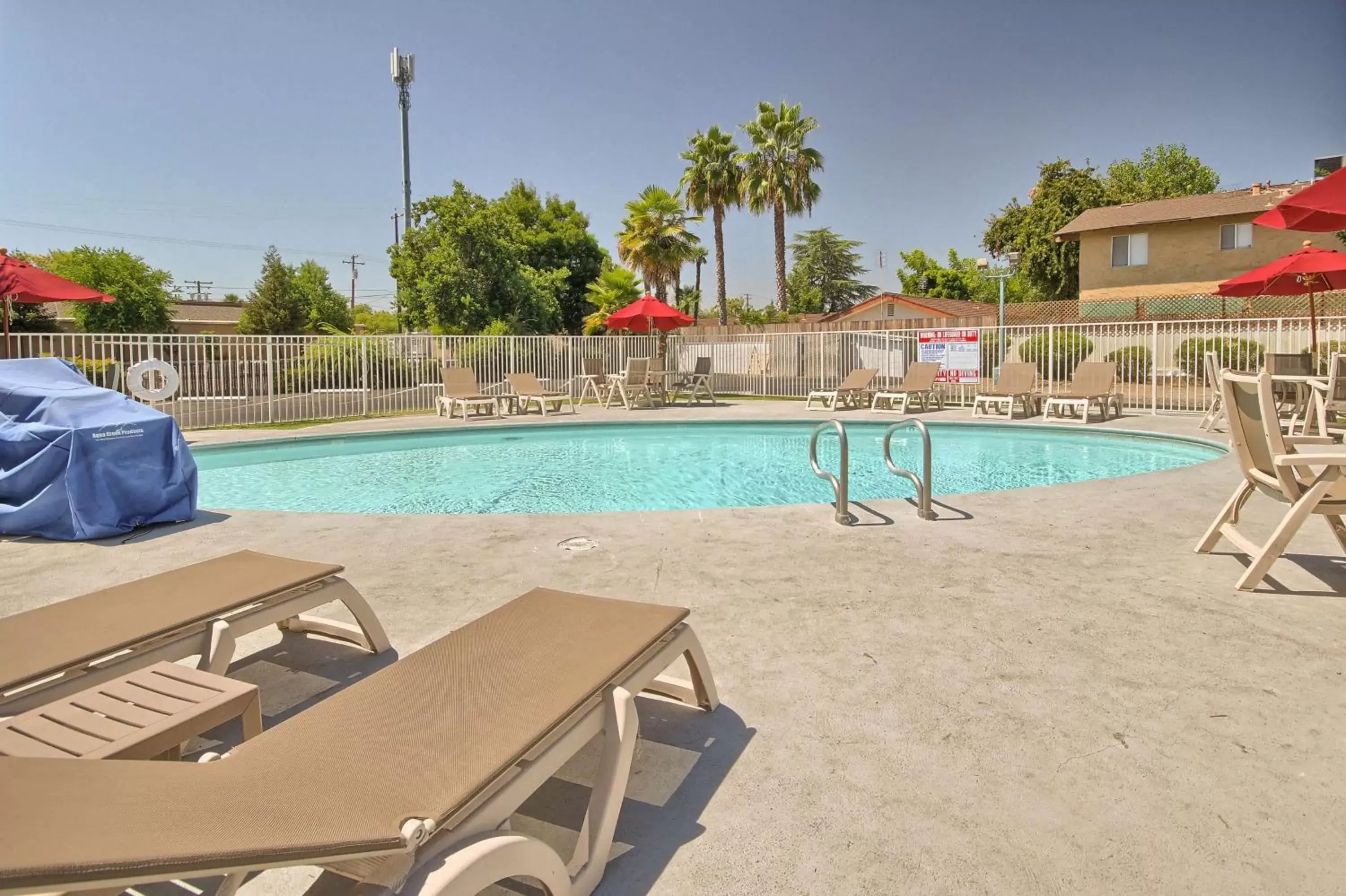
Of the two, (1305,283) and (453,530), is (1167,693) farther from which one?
(1305,283)

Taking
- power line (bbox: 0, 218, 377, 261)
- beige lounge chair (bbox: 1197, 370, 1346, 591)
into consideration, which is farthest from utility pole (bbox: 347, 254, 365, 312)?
beige lounge chair (bbox: 1197, 370, 1346, 591)

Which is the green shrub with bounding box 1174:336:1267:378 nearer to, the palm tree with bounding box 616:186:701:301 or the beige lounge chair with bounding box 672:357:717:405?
the beige lounge chair with bounding box 672:357:717:405

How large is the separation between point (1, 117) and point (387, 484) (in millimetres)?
20660

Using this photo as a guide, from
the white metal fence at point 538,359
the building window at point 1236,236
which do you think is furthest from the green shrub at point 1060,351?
the building window at point 1236,236

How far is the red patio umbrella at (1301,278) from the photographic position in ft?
34.3

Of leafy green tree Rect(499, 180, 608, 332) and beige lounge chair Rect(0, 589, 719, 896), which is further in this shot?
leafy green tree Rect(499, 180, 608, 332)

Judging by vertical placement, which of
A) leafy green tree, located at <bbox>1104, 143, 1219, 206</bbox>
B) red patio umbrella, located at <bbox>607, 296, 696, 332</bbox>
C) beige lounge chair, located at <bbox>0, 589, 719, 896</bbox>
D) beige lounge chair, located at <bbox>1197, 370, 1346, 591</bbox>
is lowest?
beige lounge chair, located at <bbox>0, 589, 719, 896</bbox>

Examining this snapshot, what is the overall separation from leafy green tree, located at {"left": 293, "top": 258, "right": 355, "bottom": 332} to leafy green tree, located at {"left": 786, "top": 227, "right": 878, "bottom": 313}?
35893 mm

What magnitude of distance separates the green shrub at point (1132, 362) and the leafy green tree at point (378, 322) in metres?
42.9

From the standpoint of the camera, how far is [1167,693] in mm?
2605

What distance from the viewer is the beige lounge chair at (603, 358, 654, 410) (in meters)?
16.6

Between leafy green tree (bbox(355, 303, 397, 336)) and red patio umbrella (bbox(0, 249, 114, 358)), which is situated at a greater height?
leafy green tree (bbox(355, 303, 397, 336))

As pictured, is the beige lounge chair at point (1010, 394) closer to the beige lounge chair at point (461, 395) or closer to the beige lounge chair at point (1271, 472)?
the beige lounge chair at point (461, 395)

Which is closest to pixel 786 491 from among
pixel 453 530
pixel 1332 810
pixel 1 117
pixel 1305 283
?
pixel 453 530
